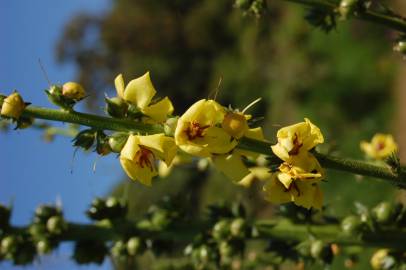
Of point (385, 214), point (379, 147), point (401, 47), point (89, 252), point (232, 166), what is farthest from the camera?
point (379, 147)

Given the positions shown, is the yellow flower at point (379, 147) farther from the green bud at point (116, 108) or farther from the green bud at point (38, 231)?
the green bud at point (38, 231)

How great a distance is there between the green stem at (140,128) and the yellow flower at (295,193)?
152 millimetres

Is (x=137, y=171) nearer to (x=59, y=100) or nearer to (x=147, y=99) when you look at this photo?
(x=147, y=99)

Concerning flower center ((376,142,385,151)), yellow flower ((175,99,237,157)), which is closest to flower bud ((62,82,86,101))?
yellow flower ((175,99,237,157))

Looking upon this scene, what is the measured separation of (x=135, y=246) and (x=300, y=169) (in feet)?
4.72

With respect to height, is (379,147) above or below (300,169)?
below

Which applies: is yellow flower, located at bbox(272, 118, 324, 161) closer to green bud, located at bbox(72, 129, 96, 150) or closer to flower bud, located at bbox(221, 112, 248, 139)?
flower bud, located at bbox(221, 112, 248, 139)

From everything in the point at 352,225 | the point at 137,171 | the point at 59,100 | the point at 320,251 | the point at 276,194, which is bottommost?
the point at 320,251

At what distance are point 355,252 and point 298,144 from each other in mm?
1407

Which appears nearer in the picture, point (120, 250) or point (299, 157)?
point (299, 157)

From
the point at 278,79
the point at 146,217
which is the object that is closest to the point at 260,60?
the point at 278,79

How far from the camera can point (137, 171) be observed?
2.43 meters

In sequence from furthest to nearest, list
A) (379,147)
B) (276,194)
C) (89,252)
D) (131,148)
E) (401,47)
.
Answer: (379,147) < (89,252) < (401,47) < (276,194) < (131,148)

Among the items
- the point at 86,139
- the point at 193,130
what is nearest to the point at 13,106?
the point at 86,139
